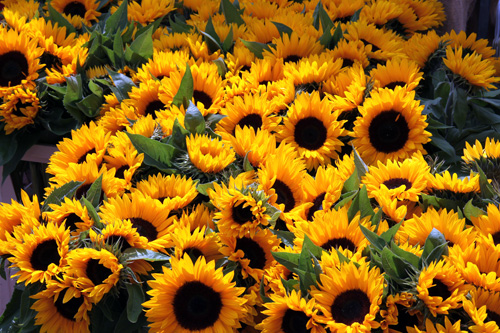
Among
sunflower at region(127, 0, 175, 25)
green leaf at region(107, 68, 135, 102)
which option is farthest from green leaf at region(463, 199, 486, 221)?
sunflower at region(127, 0, 175, 25)

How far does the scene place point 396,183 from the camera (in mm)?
1235

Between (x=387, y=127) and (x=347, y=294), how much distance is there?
0.55 m

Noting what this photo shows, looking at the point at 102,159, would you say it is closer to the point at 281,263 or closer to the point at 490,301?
the point at 281,263

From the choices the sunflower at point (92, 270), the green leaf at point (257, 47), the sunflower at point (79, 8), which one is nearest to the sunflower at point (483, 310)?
the sunflower at point (92, 270)

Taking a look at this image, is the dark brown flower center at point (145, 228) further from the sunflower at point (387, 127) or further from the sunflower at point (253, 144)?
the sunflower at point (387, 127)

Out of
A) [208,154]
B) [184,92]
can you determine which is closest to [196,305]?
[208,154]

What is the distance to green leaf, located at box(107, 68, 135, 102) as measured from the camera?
1.62 metres

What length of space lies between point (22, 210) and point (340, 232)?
66 centimetres

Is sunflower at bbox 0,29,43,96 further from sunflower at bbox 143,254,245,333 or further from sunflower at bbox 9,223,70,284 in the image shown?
sunflower at bbox 143,254,245,333

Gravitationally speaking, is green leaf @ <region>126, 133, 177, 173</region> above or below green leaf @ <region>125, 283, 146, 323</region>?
above

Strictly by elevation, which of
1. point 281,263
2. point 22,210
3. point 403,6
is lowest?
point 22,210

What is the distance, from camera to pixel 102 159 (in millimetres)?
1402

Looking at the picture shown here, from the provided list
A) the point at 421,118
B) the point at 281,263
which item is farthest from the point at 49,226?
the point at 421,118

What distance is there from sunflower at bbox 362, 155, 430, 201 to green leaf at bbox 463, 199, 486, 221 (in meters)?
0.10
